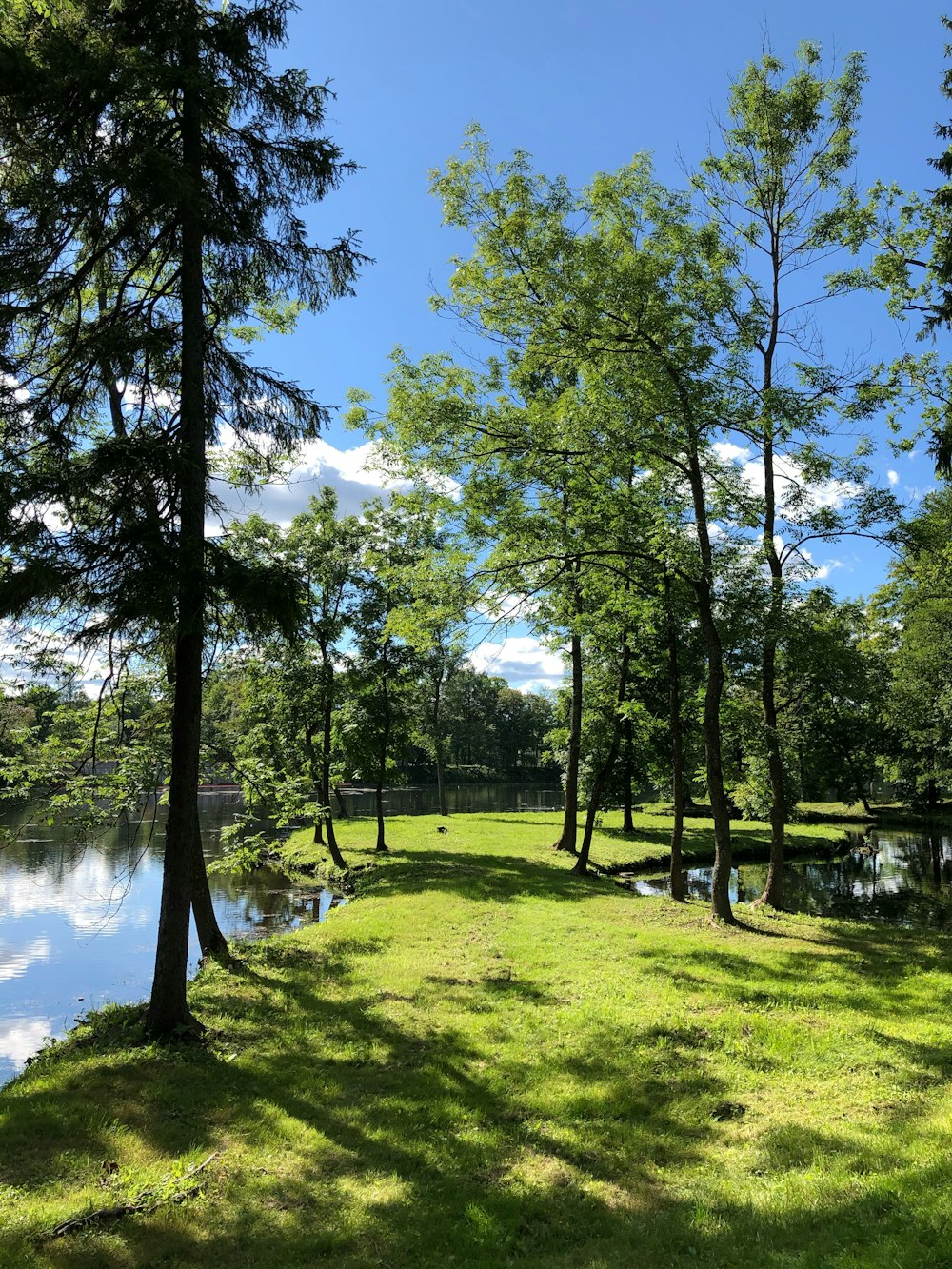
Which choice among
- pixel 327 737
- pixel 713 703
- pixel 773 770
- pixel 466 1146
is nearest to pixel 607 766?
pixel 773 770

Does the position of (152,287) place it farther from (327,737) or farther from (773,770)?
(327,737)

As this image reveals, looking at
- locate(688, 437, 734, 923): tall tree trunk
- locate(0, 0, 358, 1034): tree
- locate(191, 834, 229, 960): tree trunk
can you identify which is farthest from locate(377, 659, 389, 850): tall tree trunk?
locate(0, 0, 358, 1034): tree

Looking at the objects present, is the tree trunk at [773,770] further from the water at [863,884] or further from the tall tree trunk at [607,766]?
the water at [863,884]

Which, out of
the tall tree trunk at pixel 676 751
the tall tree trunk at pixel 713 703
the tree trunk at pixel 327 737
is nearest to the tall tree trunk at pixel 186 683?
the tall tree trunk at pixel 713 703

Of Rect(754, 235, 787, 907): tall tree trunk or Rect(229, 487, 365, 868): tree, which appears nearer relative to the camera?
Rect(754, 235, 787, 907): tall tree trunk

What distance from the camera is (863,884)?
24641mm

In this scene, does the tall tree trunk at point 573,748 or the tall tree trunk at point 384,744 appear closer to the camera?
the tall tree trunk at point 573,748

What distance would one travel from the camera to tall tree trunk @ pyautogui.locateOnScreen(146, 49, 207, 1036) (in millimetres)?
7707

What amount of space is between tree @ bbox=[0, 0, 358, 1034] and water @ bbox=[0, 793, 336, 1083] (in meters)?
3.01

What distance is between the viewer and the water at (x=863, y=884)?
19.8 meters

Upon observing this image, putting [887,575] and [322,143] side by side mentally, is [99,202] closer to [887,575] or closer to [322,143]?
[322,143]

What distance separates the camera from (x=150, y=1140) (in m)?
5.55

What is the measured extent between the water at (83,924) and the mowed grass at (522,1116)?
8.71ft

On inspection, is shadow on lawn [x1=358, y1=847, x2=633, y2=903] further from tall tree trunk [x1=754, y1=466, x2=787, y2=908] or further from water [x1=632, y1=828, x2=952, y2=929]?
tall tree trunk [x1=754, y1=466, x2=787, y2=908]
